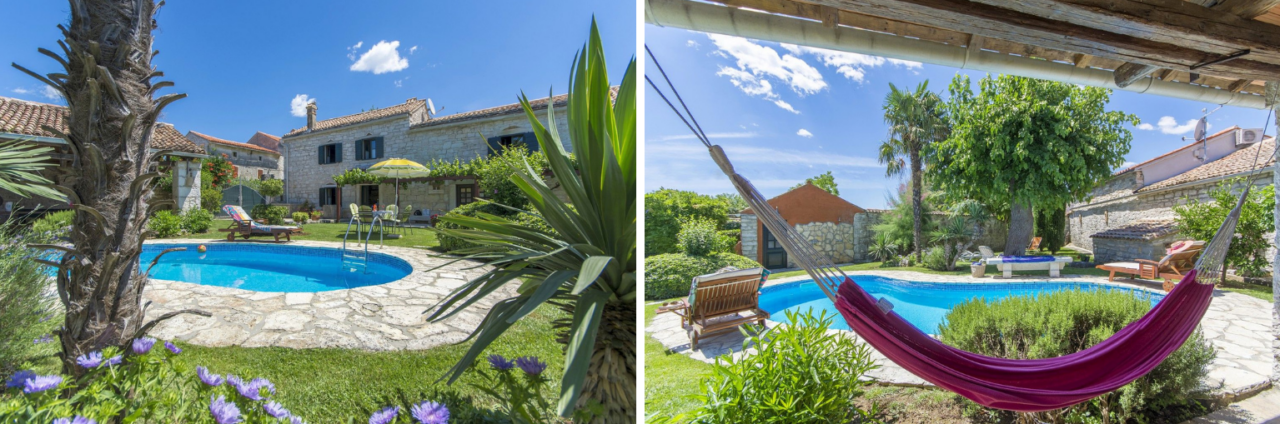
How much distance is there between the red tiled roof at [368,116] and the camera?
11391 millimetres

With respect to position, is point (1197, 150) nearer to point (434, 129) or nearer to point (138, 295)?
point (138, 295)

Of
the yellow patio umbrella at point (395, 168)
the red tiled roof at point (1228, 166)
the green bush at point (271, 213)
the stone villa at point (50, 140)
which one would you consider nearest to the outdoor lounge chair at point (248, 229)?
the stone villa at point (50, 140)

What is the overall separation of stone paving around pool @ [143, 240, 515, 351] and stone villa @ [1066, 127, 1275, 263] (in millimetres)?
7637

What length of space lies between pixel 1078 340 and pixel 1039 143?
5012 mm

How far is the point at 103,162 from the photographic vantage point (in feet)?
3.81

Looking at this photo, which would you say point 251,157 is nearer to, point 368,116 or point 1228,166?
point 368,116

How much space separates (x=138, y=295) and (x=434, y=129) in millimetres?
10530

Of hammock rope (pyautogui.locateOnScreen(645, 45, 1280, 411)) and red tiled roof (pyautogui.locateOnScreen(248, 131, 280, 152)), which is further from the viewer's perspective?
red tiled roof (pyautogui.locateOnScreen(248, 131, 280, 152))

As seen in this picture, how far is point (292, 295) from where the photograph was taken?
3.10 meters

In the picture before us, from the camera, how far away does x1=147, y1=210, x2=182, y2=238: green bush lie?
634 centimetres

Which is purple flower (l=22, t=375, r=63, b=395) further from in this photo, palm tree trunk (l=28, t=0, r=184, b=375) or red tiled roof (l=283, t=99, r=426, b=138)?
red tiled roof (l=283, t=99, r=426, b=138)

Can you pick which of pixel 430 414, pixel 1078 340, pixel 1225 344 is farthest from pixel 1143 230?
pixel 430 414

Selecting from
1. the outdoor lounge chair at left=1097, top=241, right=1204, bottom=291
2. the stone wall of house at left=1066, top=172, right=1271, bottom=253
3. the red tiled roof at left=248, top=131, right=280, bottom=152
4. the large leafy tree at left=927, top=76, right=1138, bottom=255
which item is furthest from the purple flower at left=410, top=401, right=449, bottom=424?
the red tiled roof at left=248, top=131, right=280, bottom=152

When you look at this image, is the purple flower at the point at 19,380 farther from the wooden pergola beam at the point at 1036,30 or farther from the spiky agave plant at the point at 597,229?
the wooden pergola beam at the point at 1036,30
